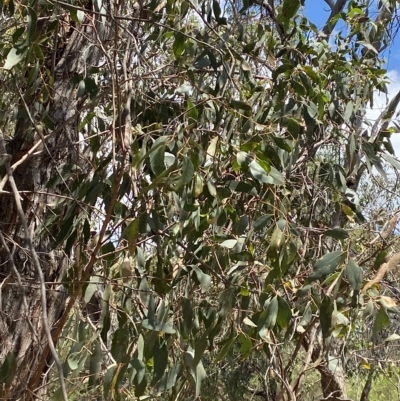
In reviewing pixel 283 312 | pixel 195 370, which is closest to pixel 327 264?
pixel 283 312

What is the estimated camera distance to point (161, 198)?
1881 millimetres

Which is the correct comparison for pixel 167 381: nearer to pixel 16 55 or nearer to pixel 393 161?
pixel 16 55

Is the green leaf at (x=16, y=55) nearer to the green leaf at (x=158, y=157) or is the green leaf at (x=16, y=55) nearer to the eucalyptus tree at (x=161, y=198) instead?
the eucalyptus tree at (x=161, y=198)

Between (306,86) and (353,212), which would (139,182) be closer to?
(306,86)

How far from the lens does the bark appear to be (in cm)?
202

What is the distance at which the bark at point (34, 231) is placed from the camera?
2.02 meters

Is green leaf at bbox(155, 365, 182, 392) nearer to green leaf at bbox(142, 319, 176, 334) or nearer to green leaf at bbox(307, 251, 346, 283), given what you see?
green leaf at bbox(142, 319, 176, 334)

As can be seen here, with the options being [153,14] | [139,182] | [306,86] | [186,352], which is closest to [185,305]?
[186,352]

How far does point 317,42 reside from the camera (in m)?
2.65

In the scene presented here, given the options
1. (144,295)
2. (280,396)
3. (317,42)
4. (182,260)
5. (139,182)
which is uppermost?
(317,42)

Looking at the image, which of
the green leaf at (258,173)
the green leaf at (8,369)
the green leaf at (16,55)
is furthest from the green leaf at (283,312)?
the green leaf at (16,55)

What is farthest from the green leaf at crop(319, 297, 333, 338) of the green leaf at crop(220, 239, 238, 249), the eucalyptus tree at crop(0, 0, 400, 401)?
the green leaf at crop(220, 239, 238, 249)

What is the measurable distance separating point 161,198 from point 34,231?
18.9 inches

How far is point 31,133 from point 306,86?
900mm
